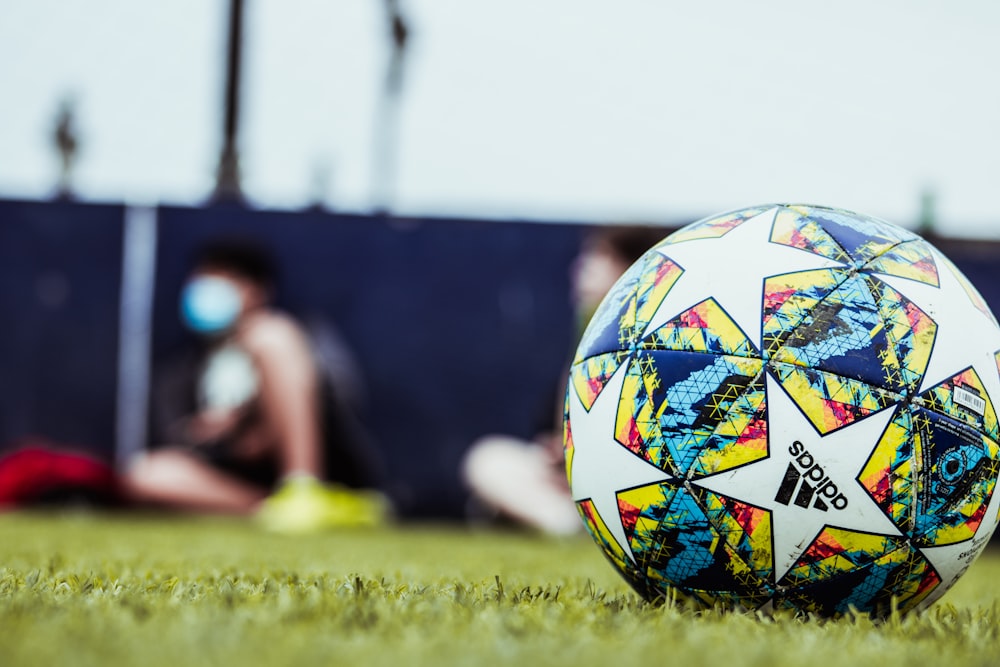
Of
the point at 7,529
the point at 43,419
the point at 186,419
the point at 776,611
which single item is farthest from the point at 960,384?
the point at 43,419

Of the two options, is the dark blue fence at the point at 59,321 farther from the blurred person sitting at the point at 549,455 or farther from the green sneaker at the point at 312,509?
the blurred person sitting at the point at 549,455

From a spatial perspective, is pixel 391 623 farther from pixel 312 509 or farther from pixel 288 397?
pixel 288 397

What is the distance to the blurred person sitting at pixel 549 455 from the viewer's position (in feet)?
21.1

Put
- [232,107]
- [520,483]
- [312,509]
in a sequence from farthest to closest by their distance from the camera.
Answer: [232,107]
[520,483]
[312,509]

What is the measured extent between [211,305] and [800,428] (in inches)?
242

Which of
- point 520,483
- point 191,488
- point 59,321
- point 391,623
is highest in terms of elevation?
point 391,623

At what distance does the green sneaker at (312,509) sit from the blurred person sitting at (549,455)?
827mm

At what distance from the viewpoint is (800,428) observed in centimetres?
199

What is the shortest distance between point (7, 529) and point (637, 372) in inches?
158

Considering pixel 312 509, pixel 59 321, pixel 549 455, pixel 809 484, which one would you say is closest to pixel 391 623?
pixel 809 484

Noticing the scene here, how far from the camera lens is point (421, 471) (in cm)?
743

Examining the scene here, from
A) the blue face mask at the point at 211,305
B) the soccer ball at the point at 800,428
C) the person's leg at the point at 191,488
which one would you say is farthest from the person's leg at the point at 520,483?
the soccer ball at the point at 800,428

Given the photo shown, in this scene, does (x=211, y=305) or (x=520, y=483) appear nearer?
(x=520, y=483)

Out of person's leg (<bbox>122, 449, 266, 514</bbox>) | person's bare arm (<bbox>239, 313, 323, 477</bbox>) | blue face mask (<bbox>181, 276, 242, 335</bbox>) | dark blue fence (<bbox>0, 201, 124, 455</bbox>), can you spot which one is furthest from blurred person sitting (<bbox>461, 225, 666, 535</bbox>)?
dark blue fence (<bbox>0, 201, 124, 455</bbox>)
